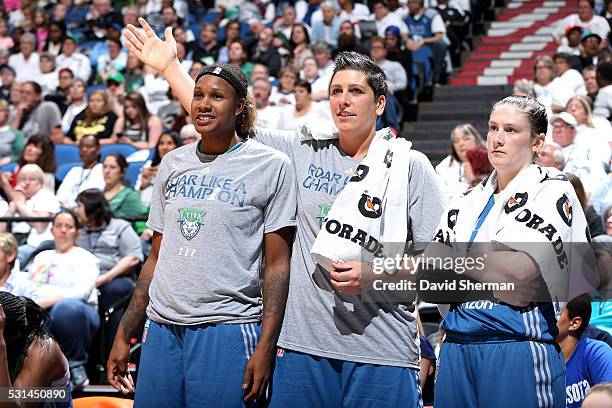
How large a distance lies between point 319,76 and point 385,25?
5.92ft

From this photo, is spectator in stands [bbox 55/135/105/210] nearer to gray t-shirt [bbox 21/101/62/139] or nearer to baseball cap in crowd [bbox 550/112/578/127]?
gray t-shirt [bbox 21/101/62/139]

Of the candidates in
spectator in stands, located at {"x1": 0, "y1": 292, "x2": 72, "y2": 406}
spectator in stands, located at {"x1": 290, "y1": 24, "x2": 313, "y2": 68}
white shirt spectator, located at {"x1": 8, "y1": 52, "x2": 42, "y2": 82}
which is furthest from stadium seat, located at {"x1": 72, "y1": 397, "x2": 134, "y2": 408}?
white shirt spectator, located at {"x1": 8, "y1": 52, "x2": 42, "y2": 82}

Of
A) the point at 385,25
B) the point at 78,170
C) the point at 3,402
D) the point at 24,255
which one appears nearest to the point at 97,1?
the point at 385,25

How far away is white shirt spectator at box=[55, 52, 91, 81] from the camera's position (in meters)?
13.1

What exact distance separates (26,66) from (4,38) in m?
1.47

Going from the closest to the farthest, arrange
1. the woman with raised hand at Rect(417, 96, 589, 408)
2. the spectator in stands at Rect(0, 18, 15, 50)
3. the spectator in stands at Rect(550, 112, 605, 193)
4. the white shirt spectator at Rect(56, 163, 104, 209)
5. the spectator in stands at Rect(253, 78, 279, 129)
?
the woman with raised hand at Rect(417, 96, 589, 408), the spectator in stands at Rect(550, 112, 605, 193), the white shirt spectator at Rect(56, 163, 104, 209), the spectator in stands at Rect(253, 78, 279, 129), the spectator in stands at Rect(0, 18, 15, 50)

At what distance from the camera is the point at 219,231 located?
3.25m

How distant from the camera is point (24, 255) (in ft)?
24.8

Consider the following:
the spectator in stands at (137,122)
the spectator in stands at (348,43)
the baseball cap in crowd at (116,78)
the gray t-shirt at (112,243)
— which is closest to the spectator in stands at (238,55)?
the spectator in stands at (348,43)

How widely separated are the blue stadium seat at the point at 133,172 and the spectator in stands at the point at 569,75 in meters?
4.27

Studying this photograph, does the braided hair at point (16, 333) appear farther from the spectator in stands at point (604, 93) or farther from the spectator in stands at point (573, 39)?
the spectator in stands at point (573, 39)

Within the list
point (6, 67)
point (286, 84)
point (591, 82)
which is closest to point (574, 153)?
point (591, 82)

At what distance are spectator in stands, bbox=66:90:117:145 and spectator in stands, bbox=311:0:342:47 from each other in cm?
327

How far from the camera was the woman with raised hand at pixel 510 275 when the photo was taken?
121 inches
